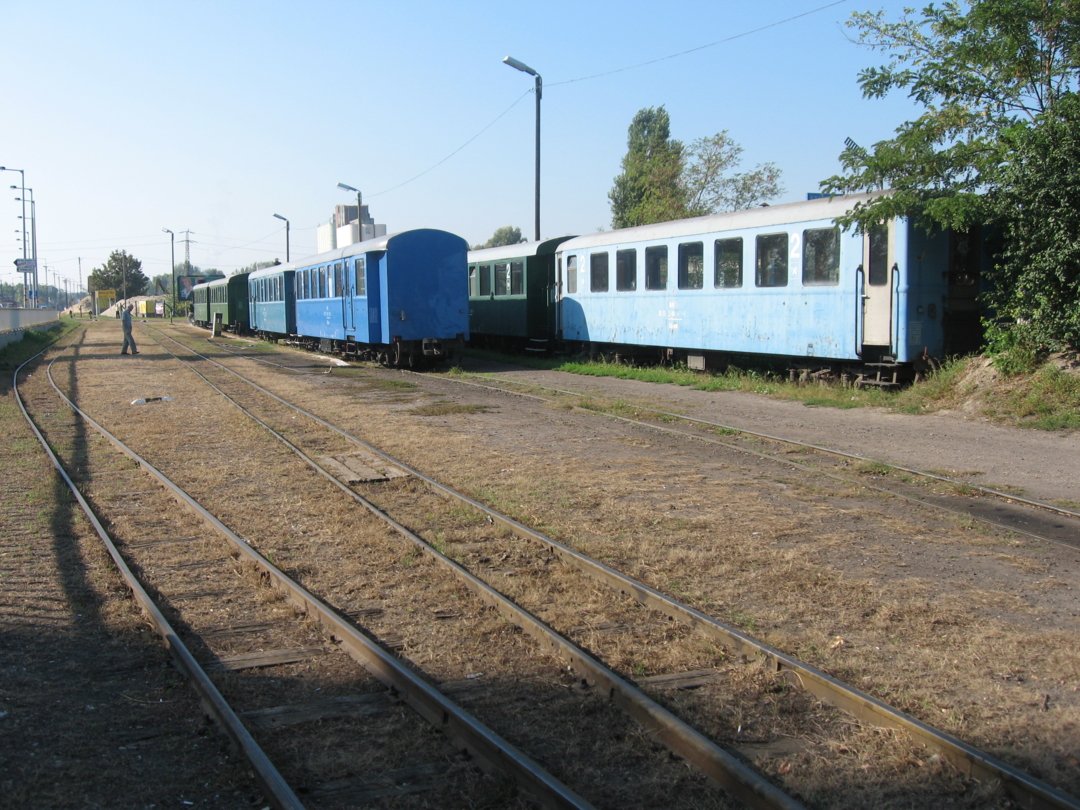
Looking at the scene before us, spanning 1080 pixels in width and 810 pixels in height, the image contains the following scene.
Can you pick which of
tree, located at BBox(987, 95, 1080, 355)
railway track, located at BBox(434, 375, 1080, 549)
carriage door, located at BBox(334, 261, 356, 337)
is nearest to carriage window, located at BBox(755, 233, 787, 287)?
tree, located at BBox(987, 95, 1080, 355)

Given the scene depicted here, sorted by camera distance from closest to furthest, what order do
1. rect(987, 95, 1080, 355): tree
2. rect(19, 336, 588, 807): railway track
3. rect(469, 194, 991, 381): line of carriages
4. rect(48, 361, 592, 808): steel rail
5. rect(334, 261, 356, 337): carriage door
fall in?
rect(48, 361, 592, 808): steel rail < rect(19, 336, 588, 807): railway track < rect(987, 95, 1080, 355): tree < rect(469, 194, 991, 381): line of carriages < rect(334, 261, 356, 337): carriage door

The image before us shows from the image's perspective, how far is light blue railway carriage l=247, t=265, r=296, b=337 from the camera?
33844 millimetres

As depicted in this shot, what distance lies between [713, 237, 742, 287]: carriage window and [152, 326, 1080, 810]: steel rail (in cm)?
1112

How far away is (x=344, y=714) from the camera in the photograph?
4324 millimetres

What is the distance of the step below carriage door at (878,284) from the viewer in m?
14.4

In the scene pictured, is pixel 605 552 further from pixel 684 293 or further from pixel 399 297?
pixel 399 297

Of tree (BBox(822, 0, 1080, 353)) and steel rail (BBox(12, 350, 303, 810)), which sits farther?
tree (BBox(822, 0, 1080, 353))

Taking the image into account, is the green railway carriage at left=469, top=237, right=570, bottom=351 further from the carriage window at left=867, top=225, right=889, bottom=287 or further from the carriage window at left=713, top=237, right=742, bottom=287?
the carriage window at left=867, top=225, right=889, bottom=287

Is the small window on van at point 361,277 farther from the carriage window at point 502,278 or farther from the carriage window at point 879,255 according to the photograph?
the carriage window at point 879,255

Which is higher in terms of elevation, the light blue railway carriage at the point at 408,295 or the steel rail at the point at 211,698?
the light blue railway carriage at the point at 408,295

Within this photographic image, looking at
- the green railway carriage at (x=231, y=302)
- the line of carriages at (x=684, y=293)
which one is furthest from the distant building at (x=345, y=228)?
the line of carriages at (x=684, y=293)

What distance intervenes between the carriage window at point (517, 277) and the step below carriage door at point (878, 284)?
1203 centimetres

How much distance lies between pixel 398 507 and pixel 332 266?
19015mm

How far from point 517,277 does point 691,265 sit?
813 cm
